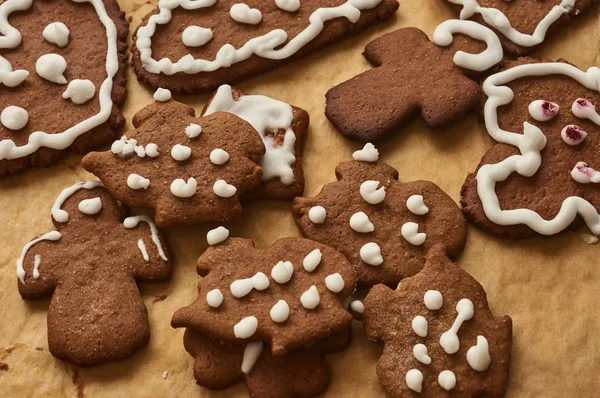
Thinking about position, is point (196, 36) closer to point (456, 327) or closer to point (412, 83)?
point (412, 83)

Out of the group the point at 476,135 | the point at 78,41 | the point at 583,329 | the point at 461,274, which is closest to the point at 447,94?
the point at 476,135

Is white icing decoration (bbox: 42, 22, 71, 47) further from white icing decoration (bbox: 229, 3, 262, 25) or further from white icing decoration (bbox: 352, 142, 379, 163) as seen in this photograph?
white icing decoration (bbox: 352, 142, 379, 163)

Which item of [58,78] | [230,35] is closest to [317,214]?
[230,35]

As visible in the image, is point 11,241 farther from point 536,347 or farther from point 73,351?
point 536,347

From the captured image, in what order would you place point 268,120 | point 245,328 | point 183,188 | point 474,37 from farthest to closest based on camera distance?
point 474,37 < point 268,120 < point 183,188 < point 245,328

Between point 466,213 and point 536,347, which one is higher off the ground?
point 466,213

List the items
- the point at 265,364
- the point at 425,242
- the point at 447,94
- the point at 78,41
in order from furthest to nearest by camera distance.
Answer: the point at 78,41 → the point at 447,94 → the point at 425,242 → the point at 265,364

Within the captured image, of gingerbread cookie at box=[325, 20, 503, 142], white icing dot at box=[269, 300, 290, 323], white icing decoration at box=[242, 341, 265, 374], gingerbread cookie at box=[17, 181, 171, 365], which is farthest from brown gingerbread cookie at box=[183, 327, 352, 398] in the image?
gingerbread cookie at box=[325, 20, 503, 142]
